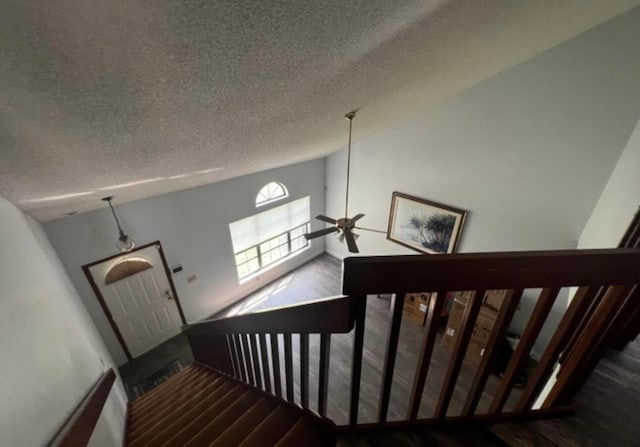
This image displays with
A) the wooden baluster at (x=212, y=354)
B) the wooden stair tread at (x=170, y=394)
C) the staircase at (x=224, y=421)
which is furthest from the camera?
the wooden baluster at (x=212, y=354)

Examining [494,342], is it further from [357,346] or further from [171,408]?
[171,408]

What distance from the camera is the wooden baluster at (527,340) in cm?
84

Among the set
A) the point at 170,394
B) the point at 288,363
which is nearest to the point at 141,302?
the point at 170,394

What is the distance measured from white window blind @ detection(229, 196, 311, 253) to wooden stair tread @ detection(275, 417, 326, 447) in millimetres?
3814

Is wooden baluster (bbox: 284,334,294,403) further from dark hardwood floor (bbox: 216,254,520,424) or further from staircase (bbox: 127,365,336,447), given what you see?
dark hardwood floor (bbox: 216,254,520,424)

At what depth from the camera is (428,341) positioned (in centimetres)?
91

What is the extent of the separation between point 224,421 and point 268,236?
397 cm

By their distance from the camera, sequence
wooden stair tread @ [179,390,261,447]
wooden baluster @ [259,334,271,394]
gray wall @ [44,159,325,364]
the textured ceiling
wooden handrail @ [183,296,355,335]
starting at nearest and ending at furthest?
the textured ceiling
wooden handrail @ [183,296,355,335]
wooden baluster @ [259,334,271,394]
wooden stair tread @ [179,390,261,447]
gray wall @ [44,159,325,364]

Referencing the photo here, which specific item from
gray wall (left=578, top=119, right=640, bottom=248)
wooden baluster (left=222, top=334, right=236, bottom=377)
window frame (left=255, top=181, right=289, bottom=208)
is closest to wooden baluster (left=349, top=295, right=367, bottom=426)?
wooden baluster (left=222, top=334, right=236, bottom=377)

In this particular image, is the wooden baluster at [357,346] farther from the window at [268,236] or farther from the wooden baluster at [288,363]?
the window at [268,236]

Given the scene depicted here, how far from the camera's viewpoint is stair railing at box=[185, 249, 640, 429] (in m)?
0.72

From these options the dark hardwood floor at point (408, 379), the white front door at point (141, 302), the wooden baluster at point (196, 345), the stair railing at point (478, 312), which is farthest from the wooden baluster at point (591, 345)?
the white front door at point (141, 302)

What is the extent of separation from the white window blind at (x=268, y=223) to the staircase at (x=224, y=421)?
8.90ft

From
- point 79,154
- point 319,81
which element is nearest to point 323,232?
point 319,81
